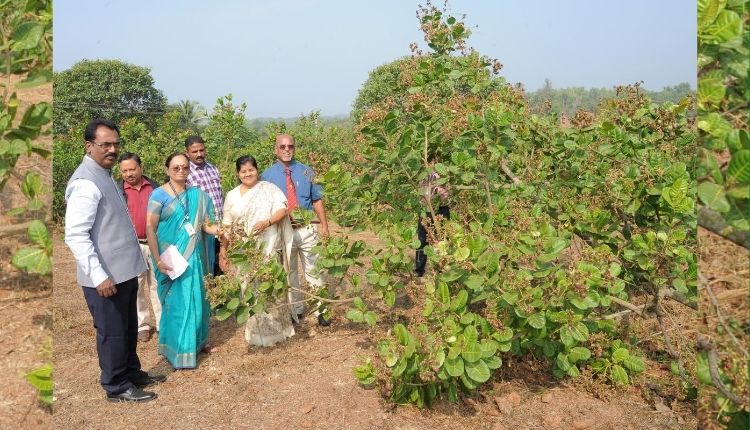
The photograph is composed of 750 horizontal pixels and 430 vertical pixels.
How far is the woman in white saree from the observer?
3742 millimetres

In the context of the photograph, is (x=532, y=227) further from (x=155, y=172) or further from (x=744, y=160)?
(x=155, y=172)

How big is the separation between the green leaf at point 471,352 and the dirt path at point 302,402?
56 centimetres

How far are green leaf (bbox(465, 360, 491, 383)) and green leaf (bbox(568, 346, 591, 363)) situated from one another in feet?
2.05

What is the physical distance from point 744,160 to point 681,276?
1776 millimetres

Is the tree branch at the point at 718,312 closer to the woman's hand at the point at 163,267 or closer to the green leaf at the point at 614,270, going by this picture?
the green leaf at the point at 614,270

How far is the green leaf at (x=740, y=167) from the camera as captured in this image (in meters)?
1.17

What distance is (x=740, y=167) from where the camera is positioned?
1.17 m

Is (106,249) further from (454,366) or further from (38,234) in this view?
(454,366)

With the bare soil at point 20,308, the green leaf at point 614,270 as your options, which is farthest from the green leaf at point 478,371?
the bare soil at point 20,308

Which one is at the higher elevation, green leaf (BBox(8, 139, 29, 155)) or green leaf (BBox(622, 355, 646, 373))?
green leaf (BBox(8, 139, 29, 155))

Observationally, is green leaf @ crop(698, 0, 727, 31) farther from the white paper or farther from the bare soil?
the white paper

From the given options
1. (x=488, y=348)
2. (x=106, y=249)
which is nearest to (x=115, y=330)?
(x=106, y=249)

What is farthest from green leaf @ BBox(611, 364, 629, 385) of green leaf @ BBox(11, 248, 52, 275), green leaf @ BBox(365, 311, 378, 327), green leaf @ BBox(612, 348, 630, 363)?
green leaf @ BBox(11, 248, 52, 275)

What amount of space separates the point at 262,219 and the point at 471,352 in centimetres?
185
